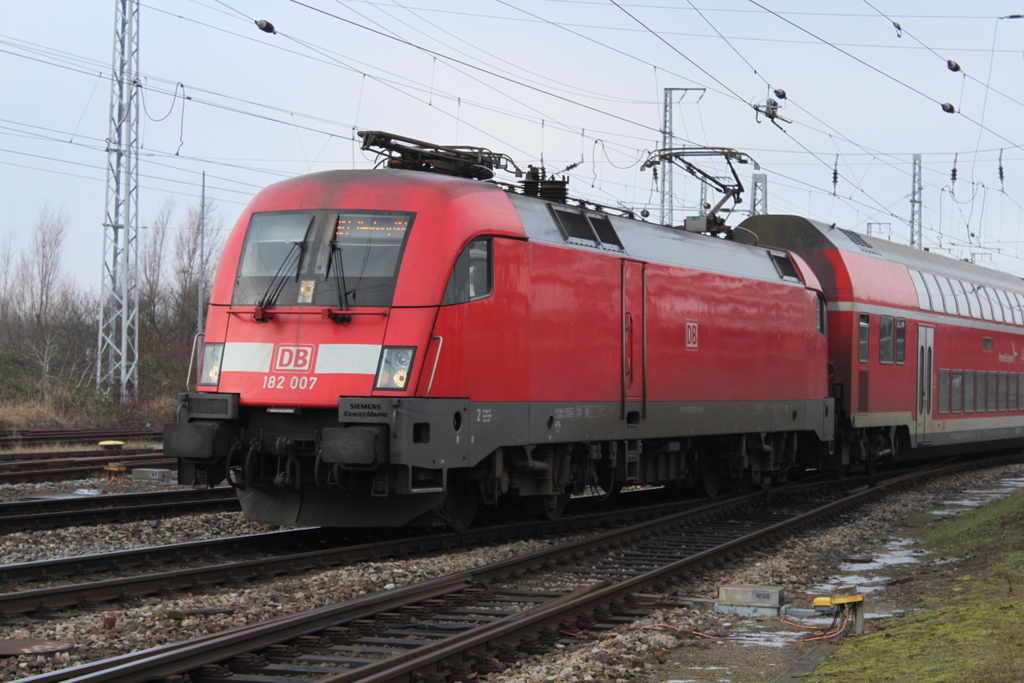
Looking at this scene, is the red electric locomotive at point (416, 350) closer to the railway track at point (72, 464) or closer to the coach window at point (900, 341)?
the railway track at point (72, 464)

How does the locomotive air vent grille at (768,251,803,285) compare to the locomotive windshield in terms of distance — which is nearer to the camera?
the locomotive windshield

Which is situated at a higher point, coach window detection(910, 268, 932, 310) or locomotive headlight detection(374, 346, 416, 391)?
coach window detection(910, 268, 932, 310)

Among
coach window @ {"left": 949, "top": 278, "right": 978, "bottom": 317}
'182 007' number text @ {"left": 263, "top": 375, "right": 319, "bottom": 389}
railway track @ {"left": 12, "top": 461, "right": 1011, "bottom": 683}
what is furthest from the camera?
coach window @ {"left": 949, "top": 278, "right": 978, "bottom": 317}

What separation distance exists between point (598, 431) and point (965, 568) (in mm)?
4136

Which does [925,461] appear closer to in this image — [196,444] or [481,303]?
[481,303]

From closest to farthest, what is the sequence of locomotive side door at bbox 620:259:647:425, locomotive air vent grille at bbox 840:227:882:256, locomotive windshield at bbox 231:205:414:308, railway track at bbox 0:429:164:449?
locomotive windshield at bbox 231:205:414:308, locomotive side door at bbox 620:259:647:425, locomotive air vent grille at bbox 840:227:882:256, railway track at bbox 0:429:164:449

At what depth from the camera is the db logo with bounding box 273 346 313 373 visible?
33.5 feet

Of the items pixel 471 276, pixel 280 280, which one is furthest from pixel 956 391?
pixel 280 280

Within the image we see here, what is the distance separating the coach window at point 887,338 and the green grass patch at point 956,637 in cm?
930

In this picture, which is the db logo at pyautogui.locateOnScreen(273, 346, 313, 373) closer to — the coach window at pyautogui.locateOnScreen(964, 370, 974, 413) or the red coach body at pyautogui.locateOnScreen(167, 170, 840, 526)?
→ the red coach body at pyautogui.locateOnScreen(167, 170, 840, 526)

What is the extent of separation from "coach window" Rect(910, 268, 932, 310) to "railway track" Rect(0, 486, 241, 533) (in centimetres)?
1436

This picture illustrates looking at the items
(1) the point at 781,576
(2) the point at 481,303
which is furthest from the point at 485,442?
(1) the point at 781,576

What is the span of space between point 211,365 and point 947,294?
58.8ft

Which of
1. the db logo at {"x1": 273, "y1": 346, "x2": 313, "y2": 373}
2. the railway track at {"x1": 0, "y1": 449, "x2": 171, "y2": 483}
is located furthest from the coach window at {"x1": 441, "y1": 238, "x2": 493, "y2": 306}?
the railway track at {"x1": 0, "y1": 449, "x2": 171, "y2": 483}
